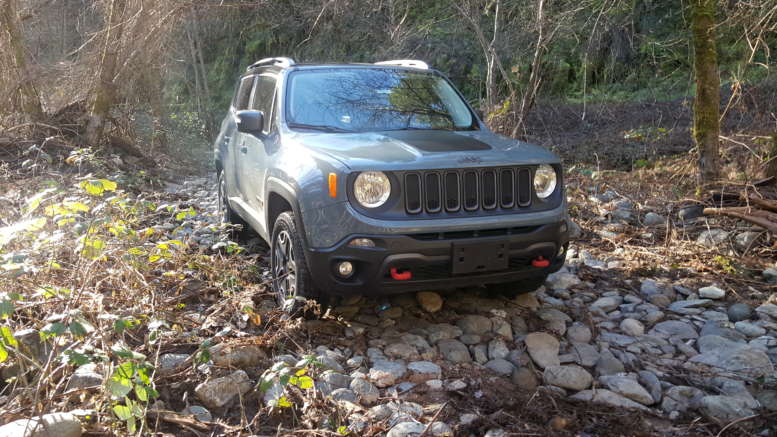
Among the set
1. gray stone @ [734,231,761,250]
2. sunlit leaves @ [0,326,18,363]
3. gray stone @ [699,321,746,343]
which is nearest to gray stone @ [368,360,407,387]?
sunlit leaves @ [0,326,18,363]

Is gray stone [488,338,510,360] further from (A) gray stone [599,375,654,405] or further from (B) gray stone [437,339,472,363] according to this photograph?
(A) gray stone [599,375,654,405]

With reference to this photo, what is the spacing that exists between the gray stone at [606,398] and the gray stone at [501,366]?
450 mm

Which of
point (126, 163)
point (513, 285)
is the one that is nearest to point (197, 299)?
point (513, 285)

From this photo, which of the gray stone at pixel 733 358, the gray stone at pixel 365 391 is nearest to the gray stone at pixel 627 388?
the gray stone at pixel 733 358

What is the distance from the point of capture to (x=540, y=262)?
441 centimetres

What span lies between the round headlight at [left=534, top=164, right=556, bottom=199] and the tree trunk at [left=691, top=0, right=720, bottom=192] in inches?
145

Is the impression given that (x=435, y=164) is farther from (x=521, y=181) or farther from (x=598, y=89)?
(x=598, y=89)

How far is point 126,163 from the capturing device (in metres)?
11.2

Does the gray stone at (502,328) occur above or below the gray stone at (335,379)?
below

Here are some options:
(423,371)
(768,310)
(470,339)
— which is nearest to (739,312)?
(768,310)

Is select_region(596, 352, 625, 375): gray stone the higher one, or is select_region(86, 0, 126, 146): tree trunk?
select_region(86, 0, 126, 146): tree trunk

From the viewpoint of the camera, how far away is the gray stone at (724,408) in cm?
347

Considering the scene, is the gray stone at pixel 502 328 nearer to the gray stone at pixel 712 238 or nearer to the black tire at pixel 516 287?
the black tire at pixel 516 287

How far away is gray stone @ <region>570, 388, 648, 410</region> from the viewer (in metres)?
3.63
